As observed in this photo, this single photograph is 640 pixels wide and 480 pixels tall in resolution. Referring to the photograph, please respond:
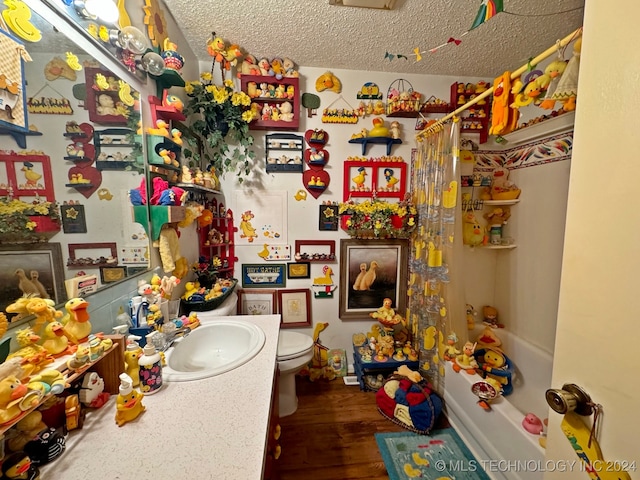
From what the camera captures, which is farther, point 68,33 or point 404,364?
point 404,364

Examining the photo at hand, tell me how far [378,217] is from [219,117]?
132cm

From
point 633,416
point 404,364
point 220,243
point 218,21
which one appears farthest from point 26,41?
point 404,364

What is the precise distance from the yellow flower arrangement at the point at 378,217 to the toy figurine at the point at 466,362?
0.89 m

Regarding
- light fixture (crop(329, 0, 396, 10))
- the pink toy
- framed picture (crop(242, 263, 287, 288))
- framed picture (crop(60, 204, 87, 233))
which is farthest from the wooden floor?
light fixture (crop(329, 0, 396, 10))

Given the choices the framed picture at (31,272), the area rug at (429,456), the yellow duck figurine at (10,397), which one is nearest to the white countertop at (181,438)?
the yellow duck figurine at (10,397)

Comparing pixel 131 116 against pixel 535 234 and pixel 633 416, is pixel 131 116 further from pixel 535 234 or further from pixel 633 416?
pixel 535 234

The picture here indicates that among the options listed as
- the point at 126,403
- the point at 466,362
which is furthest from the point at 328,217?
the point at 126,403

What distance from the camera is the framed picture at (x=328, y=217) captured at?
1.97m

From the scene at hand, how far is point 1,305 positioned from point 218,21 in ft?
5.40

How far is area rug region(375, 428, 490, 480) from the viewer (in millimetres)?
1293

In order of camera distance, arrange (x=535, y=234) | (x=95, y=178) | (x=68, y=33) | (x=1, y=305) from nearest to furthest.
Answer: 1. (x=1, y=305)
2. (x=68, y=33)
3. (x=95, y=178)
4. (x=535, y=234)

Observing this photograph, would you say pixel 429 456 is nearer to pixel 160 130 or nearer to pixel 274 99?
pixel 160 130

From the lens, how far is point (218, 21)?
142 cm

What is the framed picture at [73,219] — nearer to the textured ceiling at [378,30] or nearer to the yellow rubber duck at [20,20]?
the yellow rubber duck at [20,20]
